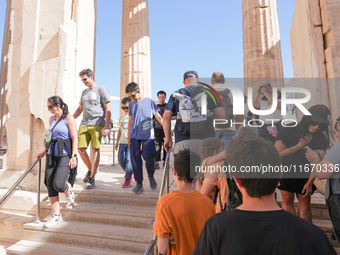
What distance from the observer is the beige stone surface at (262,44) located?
7906mm

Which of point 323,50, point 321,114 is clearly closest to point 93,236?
point 321,114

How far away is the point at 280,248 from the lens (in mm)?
798

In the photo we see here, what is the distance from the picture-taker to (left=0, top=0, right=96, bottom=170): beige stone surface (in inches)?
193

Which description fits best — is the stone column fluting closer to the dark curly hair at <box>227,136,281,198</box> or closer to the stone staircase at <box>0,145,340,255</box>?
the stone staircase at <box>0,145,340,255</box>

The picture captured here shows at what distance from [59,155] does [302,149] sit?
3.16m

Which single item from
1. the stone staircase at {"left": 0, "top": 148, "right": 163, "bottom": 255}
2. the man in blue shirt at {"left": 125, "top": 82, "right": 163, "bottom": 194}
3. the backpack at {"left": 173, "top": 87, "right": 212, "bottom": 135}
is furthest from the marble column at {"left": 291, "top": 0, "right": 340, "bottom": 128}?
the stone staircase at {"left": 0, "top": 148, "right": 163, "bottom": 255}

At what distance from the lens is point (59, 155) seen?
3.27 meters

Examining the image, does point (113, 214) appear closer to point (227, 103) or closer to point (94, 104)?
point (94, 104)

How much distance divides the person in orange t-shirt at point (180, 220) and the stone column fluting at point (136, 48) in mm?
7697

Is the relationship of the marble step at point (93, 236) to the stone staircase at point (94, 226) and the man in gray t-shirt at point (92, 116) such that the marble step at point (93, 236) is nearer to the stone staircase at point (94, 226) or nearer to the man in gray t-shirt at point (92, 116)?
the stone staircase at point (94, 226)

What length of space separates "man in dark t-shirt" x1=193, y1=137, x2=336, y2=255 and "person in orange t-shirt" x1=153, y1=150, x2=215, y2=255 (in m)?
0.64

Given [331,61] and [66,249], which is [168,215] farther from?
[331,61]

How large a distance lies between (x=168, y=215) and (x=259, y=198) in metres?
0.79

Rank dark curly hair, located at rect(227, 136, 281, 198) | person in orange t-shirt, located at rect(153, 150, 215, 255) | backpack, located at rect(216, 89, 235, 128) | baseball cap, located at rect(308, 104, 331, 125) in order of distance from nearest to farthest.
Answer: dark curly hair, located at rect(227, 136, 281, 198), person in orange t-shirt, located at rect(153, 150, 215, 255), baseball cap, located at rect(308, 104, 331, 125), backpack, located at rect(216, 89, 235, 128)
